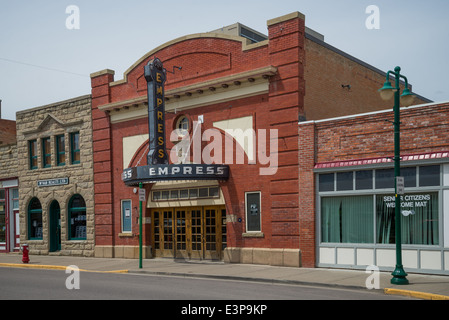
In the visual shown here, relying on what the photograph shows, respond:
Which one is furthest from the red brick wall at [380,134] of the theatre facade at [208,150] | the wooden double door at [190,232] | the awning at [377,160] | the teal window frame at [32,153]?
the teal window frame at [32,153]

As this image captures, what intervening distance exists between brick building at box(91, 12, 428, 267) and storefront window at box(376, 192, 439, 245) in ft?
8.18

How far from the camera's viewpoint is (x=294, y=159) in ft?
61.8

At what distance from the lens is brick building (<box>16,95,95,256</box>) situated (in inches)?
1046

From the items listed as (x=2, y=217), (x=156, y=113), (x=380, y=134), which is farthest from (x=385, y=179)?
(x=2, y=217)

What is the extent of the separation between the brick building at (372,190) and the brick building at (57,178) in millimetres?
12582

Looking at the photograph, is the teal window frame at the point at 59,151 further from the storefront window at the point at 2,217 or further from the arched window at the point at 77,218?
the storefront window at the point at 2,217

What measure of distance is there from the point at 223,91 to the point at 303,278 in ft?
28.3

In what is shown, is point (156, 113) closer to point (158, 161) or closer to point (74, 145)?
point (158, 161)

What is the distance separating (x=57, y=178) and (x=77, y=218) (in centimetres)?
245

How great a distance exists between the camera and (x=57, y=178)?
27.8 metres

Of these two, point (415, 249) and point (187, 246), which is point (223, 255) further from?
point (415, 249)

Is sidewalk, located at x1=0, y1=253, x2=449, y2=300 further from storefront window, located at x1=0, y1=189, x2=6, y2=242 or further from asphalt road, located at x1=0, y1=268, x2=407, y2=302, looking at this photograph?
storefront window, located at x1=0, y1=189, x2=6, y2=242

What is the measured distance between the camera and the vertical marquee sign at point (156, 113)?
2178 cm

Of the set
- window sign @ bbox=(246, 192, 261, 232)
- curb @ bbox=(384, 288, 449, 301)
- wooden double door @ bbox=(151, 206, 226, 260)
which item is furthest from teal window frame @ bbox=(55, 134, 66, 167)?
curb @ bbox=(384, 288, 449, 301)
